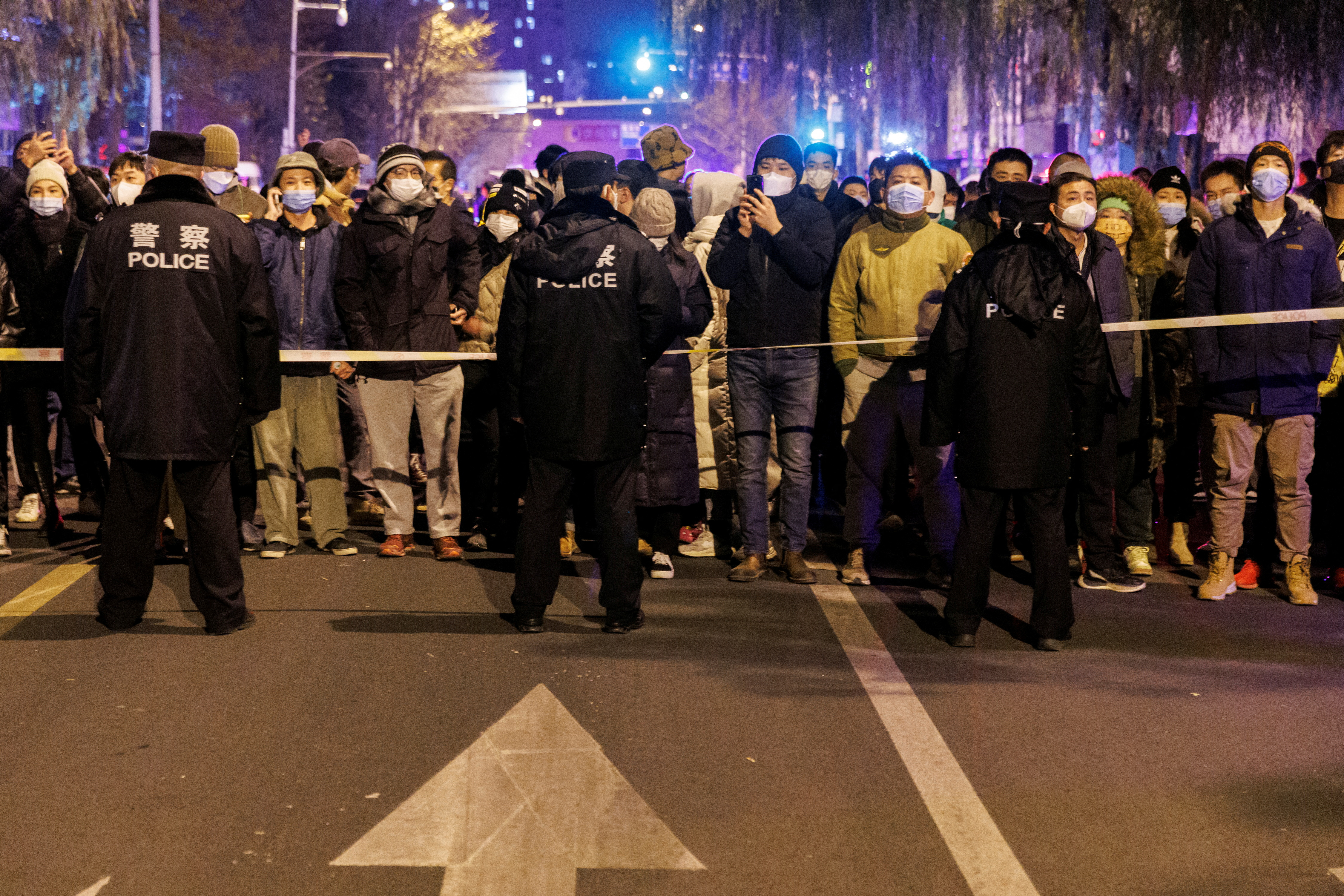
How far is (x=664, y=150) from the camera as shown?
9.32m

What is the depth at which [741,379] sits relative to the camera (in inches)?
316

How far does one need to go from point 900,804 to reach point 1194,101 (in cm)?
876

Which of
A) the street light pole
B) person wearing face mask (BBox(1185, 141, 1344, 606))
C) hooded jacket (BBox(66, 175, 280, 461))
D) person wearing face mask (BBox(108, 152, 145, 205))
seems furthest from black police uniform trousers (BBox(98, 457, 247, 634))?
the street light pole

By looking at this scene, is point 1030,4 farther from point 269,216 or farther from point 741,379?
point 269,216

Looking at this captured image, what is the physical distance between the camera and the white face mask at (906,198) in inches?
304

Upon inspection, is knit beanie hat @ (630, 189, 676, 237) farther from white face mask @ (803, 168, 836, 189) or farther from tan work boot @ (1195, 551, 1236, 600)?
tan work boot @ (1195, 551, 1236, 600)

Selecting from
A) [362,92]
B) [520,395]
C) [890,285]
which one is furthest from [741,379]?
[362,92]

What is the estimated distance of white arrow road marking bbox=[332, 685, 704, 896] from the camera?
13.5 feet

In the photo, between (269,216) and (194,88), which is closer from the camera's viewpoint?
(269,216)

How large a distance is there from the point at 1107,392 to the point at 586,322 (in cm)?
287

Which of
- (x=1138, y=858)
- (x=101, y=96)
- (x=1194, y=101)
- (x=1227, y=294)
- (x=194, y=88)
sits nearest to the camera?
(x=1138, y=858)

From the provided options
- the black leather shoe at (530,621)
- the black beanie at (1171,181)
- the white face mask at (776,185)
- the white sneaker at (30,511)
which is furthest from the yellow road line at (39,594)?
the black beanie at (1171,181)

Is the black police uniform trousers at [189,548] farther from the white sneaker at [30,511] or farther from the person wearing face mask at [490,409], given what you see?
the white sneaker at [30,511]

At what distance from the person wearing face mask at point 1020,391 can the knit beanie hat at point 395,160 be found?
11.7 feet
